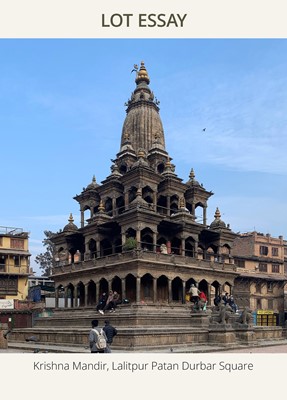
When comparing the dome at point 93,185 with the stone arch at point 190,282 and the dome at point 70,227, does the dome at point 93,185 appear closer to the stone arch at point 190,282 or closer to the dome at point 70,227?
the dome at point 70,227

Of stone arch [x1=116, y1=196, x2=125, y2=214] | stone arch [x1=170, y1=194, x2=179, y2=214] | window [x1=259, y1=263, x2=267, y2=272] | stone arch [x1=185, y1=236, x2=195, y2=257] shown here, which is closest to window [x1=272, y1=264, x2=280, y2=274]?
window [x1=259, y1=263, x2=267, y2=272]

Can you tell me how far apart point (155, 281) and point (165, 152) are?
47.7ft

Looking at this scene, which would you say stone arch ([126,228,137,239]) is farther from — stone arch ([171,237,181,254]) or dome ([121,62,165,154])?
dome ([121,62,165,154])

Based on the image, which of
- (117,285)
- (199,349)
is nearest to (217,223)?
(117,285)

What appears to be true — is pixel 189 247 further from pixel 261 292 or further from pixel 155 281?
pixel 261 292

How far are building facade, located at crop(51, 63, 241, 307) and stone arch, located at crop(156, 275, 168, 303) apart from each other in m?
0.08

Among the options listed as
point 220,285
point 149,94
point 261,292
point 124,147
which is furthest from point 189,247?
point 261,292

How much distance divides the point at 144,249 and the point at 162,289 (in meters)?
5.01

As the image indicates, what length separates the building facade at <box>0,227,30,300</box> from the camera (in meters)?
53.6

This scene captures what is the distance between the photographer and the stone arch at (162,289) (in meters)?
35.8

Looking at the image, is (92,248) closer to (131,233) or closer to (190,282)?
(131,233)

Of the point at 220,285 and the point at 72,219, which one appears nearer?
the point at 220,285

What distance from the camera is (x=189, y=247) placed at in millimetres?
41250

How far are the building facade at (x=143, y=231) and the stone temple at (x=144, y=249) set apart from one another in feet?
0.27
